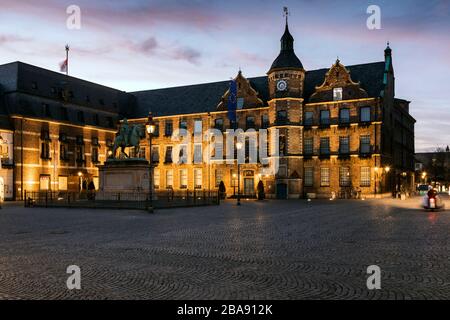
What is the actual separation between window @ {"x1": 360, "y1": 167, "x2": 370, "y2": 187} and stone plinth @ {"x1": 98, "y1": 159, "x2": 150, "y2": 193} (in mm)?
27421

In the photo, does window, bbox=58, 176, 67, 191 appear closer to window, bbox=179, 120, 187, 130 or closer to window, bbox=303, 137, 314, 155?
window, bbox=179, 120, 187, 130

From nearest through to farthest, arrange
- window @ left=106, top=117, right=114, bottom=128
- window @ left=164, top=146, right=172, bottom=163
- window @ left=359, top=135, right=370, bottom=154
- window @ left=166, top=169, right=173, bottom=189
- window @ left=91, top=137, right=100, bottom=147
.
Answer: window @ left=359, top=135, right=370, bottom=154 → window @ left=91, top=137, right=100, bottom=147 → window @ left=166, top=169, right=173, bottom=189 → window @ left=106, top=117, right=114, bottom=128 → window @ left=164, top=146, right=172, bottom=163

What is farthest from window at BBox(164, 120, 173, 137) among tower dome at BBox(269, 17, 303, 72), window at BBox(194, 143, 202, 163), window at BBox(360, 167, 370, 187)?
window at BBox(360, 167, 370, 187)

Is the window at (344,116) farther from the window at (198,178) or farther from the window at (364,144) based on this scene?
the window at (198,178)

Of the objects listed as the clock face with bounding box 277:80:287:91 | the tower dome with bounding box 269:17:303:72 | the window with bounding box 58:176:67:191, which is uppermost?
the tower dome with bounding box 269:17:303:72

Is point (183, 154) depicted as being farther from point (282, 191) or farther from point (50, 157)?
point (50, 157)

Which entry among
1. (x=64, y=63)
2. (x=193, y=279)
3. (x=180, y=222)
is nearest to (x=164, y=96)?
(x=64, y=63)

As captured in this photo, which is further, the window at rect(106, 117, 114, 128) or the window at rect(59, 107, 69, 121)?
the window at rect(106, 117, 114, 128)

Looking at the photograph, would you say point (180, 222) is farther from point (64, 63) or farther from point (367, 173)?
point (64, 63)

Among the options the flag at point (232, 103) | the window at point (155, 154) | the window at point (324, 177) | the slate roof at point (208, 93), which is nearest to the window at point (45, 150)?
the window at point (155, 154)

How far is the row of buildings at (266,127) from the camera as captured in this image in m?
50.4

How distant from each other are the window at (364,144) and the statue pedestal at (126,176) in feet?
90.9

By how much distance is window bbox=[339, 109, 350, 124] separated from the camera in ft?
173

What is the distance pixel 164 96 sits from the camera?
6756 centimetres
